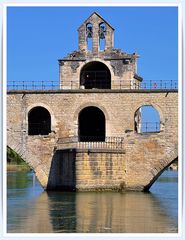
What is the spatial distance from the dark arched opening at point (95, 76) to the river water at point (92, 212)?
7.52 m

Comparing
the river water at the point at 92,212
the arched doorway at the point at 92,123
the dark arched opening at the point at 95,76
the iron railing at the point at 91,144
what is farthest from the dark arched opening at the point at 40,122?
the river water at the point at 92,212

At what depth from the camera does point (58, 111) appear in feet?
102

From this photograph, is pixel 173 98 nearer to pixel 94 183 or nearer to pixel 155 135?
pixel 155 135

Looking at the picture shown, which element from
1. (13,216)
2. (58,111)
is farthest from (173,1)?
(58,111)

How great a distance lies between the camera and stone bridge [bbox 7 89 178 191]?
29469 millimetres

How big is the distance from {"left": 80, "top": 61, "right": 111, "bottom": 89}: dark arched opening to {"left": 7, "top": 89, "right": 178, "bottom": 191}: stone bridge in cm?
329

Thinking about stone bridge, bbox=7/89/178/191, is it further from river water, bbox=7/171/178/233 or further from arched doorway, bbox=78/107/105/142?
arched doorway, bbox=78/107/105/142

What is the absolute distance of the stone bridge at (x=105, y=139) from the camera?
29469 millimetres

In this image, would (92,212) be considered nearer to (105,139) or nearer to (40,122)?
(105,139)

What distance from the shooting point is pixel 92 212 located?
859 inches

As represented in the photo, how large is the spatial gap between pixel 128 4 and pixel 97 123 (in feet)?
73.7

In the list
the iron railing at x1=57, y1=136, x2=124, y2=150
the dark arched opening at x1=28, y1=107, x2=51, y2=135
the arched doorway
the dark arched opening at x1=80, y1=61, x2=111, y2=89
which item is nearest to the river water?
the iron railing at x1=57, y1=136, x2=124, y2=150

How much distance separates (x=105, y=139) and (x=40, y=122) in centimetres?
498

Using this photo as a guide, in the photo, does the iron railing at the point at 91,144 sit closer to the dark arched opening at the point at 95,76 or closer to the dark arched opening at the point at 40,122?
the dark arched opening at the point at 40,122
